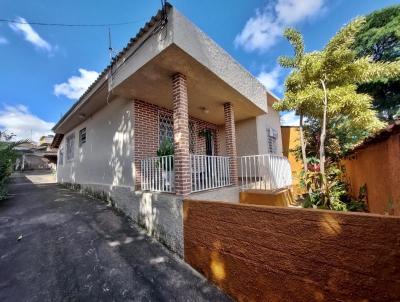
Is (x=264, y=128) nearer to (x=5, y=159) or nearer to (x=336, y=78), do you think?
(x=336, y=78)

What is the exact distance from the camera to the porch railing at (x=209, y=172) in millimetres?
4961

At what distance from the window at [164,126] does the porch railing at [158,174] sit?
52.5 inches

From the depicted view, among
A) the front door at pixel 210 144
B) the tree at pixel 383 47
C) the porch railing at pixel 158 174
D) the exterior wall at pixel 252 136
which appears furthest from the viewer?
the tree at pixel 383 47

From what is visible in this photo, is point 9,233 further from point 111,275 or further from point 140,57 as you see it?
point 140,57

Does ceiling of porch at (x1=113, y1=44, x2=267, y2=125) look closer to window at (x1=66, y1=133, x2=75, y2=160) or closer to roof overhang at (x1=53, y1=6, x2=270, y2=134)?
roof overhang at (x1=53, y1=6, x2=270, y2=134)

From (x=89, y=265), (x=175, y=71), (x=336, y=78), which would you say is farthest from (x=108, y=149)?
(x=336, y=78)

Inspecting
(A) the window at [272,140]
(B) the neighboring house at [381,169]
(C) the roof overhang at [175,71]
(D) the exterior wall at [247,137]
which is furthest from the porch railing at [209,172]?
(A) the window at [272,140]

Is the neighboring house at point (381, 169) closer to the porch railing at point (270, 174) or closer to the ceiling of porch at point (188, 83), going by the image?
the porch railing at point (270, 174)

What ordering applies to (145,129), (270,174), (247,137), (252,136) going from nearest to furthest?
(145,129), (270,174), (252,136), (247,137)

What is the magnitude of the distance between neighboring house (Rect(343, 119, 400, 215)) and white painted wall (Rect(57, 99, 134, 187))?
6.01 meters

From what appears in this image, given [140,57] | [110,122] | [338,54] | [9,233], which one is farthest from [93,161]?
[338,54]

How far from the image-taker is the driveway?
8.99ft

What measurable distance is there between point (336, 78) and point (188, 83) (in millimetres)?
3810

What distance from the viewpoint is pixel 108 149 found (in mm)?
6812
